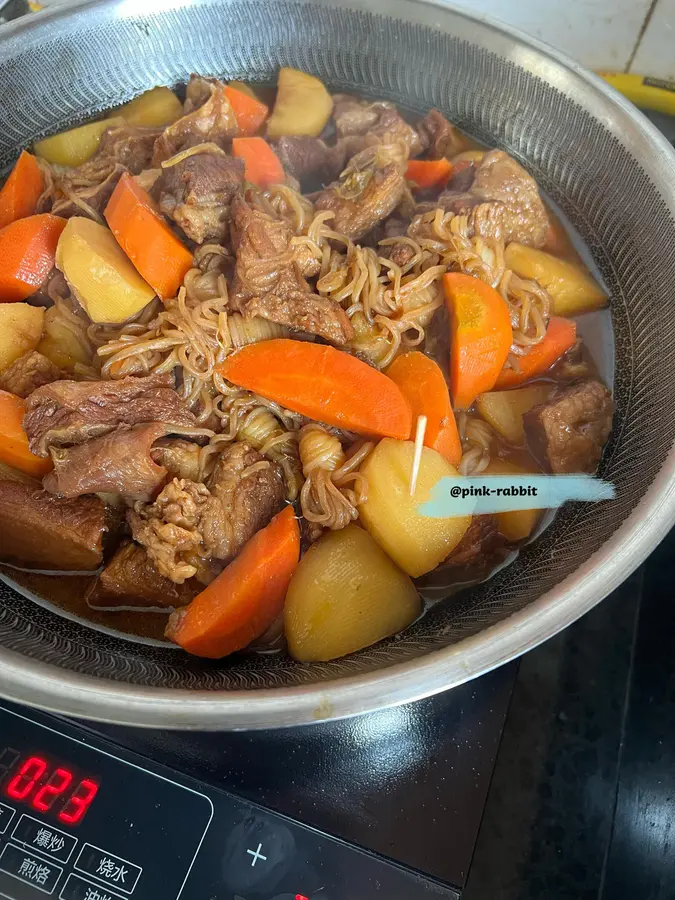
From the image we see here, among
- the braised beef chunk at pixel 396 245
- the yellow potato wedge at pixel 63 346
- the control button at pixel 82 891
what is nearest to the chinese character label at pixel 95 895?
the control button at pixel 82 891

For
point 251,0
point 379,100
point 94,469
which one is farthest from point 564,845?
point 251,0

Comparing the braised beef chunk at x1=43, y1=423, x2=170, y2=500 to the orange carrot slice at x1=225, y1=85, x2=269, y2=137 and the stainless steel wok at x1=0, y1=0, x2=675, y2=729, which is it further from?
the orange carrot slice at x1=225, y1=85, x2=269, y2=137

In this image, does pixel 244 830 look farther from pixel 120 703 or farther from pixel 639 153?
pixel 639 153

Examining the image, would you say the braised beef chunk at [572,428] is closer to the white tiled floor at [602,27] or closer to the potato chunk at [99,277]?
the potato chunk at [99,277]

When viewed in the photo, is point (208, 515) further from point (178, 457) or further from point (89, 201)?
point (89, 201)

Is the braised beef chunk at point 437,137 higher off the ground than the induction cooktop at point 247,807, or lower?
higher

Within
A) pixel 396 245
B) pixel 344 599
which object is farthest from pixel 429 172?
pixel 344 599

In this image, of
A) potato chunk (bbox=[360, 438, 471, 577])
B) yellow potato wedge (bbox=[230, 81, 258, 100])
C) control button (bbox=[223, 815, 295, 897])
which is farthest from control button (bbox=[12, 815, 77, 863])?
yellow potato wedge (bbox=[230, 81, 258, 100])
